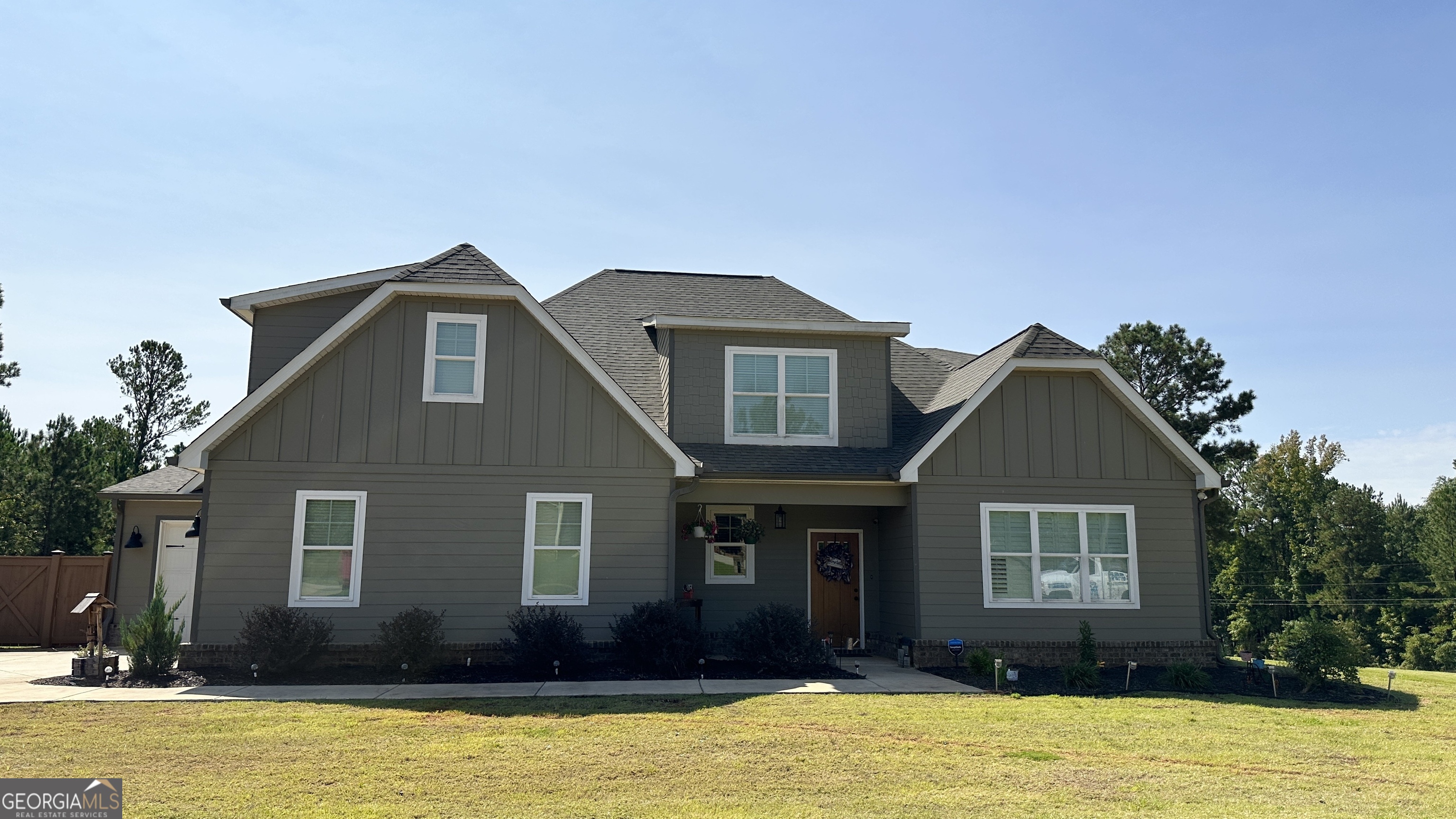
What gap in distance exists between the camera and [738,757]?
273 inches

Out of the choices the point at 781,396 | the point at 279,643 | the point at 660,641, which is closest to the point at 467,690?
the point at 660,641

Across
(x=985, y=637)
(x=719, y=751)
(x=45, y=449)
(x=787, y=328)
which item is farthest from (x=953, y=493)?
(x=45, y=449)

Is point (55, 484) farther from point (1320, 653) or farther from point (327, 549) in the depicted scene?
point (1320, 653)

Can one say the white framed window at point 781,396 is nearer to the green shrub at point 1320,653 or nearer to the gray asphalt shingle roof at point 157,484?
the green shrub at point 1320,653

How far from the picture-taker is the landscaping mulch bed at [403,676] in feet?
35.9

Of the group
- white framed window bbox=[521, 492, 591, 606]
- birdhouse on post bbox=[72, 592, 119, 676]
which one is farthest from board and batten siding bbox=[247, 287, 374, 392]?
white framed window bbox=[521, 492, 591, 606]

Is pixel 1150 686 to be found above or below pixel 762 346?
below

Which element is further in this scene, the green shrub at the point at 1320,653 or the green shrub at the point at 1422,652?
the green shrub at the point at 1422,652

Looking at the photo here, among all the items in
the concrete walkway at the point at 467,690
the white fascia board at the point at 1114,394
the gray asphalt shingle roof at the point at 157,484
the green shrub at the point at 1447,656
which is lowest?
the green shrub at the point at 1447,656

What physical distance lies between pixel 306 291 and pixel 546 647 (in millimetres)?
6523

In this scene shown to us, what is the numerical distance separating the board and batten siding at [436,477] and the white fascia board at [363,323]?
0.15 meters

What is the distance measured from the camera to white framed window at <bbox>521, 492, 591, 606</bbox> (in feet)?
41.0

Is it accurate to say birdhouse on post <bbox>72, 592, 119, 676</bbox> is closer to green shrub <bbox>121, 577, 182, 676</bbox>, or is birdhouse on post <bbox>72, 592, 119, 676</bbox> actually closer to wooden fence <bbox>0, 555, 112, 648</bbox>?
green shrub <bbox>121, 577, 182, 676</bbox>

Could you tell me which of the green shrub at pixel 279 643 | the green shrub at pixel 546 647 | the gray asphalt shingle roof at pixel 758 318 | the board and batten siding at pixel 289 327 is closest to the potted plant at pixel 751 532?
the gray asphalt shingle roof at pixel 758 318
